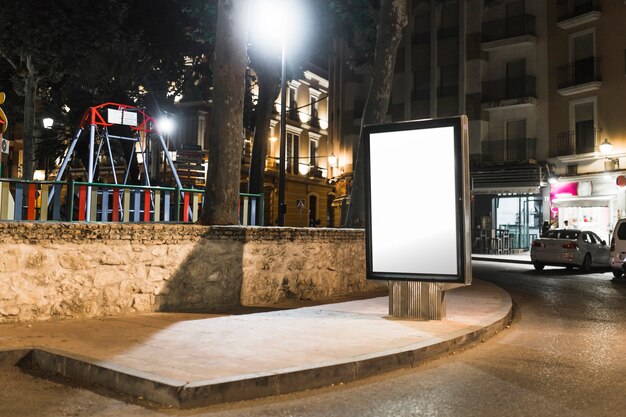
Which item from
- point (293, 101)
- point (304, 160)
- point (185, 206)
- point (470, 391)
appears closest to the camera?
point (470, 391)

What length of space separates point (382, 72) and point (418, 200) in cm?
752

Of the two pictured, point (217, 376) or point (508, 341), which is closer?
point (217, 376)

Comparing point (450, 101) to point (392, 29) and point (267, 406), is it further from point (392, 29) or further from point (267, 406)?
point (267, 406)

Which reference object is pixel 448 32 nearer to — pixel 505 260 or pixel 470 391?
pixel 505 260

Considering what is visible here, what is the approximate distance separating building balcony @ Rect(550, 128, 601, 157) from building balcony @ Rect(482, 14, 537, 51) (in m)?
5.71

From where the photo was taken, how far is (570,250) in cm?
2091

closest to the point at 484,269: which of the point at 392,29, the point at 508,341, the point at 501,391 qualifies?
the point at 392,29

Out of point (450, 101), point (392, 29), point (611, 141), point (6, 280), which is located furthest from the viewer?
point (450, 101)

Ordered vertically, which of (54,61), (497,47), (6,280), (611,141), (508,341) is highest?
(497,47)

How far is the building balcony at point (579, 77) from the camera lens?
99.9ft

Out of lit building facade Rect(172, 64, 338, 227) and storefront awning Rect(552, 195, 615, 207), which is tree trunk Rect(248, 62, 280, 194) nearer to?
storefront awning Rect(552, 195, 615, 207)

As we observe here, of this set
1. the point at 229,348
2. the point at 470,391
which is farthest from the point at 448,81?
the point at 470,391

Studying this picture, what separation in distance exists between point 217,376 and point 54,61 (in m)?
21.0

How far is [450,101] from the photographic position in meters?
37.2
